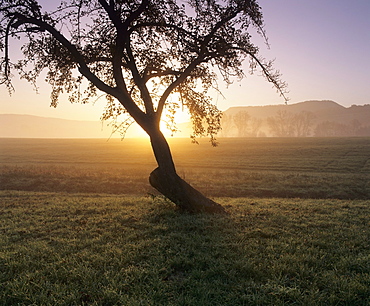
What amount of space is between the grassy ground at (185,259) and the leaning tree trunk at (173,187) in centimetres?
64

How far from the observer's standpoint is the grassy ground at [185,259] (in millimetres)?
4695

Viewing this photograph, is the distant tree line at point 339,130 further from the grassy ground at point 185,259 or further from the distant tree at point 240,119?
the grassy ground at point 185,259

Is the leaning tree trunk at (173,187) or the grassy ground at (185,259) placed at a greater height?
the leaning tree trunk at (173,187)

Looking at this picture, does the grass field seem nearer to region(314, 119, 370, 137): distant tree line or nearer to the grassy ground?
the grassy ground

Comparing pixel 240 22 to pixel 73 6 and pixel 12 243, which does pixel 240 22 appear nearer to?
pixel 73 6

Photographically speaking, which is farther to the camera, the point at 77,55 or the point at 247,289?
the point at 77,55

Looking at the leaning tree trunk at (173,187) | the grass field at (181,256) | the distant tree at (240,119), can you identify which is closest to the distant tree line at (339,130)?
the distant tree at (240,119)

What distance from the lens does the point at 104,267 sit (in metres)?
5.79

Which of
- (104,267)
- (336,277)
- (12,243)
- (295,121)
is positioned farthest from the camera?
(295,121)

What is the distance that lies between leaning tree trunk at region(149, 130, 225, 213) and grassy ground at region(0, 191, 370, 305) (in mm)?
642

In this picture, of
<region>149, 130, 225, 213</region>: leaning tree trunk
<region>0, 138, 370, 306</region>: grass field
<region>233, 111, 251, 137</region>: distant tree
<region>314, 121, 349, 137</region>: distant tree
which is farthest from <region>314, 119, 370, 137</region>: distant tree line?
<region>149, 130, 225, 213</region>: leaning tree trunk

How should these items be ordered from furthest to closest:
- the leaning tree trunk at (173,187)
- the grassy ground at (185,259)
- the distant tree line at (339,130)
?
1. the distant tree line at (339,130)
2. the leaning tree trunk at (173,187)
3. the grassy ground at (185,259)

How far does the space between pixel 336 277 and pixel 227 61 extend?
383 inches

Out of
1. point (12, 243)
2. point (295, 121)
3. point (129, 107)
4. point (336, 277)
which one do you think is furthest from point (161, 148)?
point (295, 121)
